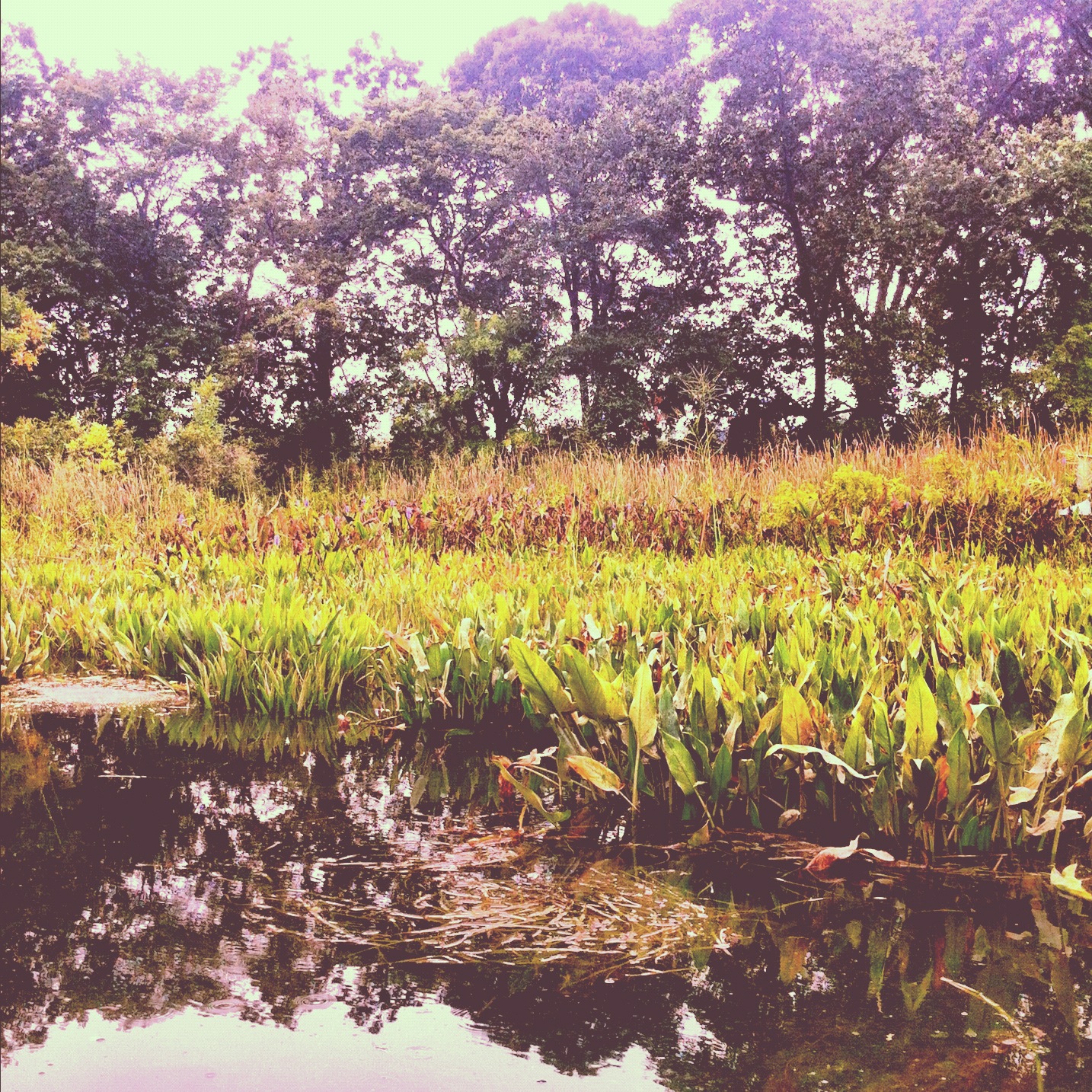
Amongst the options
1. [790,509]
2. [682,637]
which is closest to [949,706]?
[682,637]

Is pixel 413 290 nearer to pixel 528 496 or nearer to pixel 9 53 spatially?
pixel 9 53

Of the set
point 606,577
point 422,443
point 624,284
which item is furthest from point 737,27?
point 606,577

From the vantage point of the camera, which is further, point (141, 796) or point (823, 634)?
point (823, 634)

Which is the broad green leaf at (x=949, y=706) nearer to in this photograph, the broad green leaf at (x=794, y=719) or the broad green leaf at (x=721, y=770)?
the broad green leaf at (x=794, y=719)

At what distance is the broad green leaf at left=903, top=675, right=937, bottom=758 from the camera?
73.6 inches

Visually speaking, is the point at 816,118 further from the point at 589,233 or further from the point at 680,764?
the point at 680,764

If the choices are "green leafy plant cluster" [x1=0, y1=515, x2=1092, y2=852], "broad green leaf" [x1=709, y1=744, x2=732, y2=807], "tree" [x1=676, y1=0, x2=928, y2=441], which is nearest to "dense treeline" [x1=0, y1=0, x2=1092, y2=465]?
"tree" [x1=676, y1=0, x2=928, y2=441]

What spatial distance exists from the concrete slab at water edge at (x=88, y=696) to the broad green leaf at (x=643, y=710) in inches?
70.3

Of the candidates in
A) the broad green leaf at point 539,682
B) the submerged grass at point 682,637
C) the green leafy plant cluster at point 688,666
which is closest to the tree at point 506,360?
the submerged grass at point 682,637

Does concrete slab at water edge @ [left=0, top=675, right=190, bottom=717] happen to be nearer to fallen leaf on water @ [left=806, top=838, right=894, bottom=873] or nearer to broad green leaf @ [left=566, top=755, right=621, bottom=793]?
broad green leaf @ [left=566, top=755, right=621, bottom=793]

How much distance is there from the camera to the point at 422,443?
2434 centimetres

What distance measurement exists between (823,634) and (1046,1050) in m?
2.20

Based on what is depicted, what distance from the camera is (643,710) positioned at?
79.3 inches

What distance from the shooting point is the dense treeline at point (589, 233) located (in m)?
21.8
